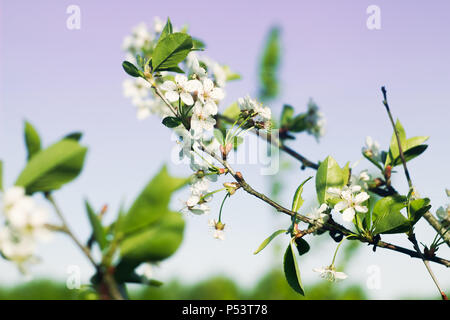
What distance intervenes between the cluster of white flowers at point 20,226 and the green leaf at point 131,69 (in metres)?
0.40

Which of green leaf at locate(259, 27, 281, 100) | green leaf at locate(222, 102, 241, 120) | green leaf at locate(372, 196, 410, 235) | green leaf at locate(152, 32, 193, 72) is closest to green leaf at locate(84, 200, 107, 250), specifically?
green leaf at locate(152, 32, 193, 72)

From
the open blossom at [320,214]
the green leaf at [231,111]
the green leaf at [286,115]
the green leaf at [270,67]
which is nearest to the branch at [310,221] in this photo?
the open blossom at [320,214]

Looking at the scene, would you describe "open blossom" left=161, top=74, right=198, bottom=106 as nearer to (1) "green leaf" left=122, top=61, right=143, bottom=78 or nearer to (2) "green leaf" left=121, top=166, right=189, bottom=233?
(1) "green leaf" left=122, top=61, right=143, bottom=78

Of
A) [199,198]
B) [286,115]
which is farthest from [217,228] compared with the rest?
[286,115]

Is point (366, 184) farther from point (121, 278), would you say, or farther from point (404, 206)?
point (121, 278)

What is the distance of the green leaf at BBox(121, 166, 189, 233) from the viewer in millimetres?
587

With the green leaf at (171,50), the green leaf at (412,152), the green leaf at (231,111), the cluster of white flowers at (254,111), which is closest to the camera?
the green leaf at (171,50)

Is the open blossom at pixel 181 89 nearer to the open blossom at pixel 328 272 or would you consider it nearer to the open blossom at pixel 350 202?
the open blossom at pixel 350 202

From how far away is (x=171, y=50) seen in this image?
2.75 feet

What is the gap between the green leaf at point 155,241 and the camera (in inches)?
23.2

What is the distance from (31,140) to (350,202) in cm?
72
